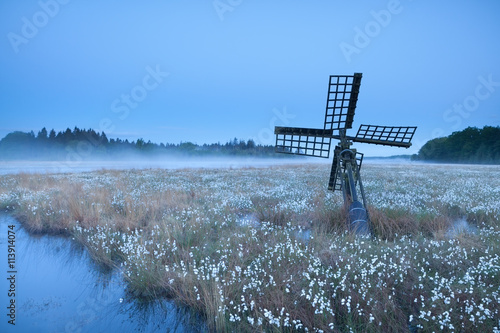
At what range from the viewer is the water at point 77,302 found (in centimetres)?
514

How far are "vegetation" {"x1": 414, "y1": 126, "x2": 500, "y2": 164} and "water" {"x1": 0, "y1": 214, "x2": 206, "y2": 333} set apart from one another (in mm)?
116458

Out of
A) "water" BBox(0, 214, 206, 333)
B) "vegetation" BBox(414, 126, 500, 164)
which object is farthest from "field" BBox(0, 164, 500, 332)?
"vegetation" BBox(414, 126, 500, 164)

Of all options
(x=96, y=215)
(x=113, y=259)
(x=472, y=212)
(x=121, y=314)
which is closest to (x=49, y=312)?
(x=121, y=314)

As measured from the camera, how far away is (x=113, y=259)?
788cm

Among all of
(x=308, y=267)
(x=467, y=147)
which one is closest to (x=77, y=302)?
(x=308, y=267)

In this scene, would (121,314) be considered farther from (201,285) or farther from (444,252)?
(444,252)

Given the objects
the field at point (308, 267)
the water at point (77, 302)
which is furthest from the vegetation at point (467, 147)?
the water at point (77, 302)

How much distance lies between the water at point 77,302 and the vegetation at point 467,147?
11646 centimetres

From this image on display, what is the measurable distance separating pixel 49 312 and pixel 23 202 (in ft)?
36.7

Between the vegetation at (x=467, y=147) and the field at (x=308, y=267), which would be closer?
the field at (x=308, y=267)

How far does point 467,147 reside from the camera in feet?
333

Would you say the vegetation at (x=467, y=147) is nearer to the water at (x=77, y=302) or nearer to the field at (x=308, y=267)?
the field at (x=308, y=267)

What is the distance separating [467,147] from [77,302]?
13166cm

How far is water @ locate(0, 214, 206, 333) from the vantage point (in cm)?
514
